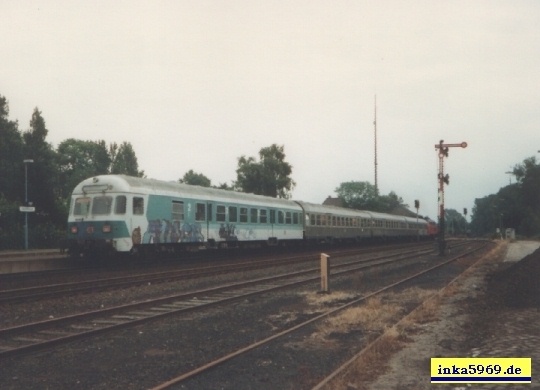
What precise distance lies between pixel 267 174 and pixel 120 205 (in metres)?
59.5

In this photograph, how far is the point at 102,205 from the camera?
70.1 ft

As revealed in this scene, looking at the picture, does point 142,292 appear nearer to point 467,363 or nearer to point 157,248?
point 157,248

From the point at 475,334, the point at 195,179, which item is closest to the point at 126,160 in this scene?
the point at 195,179

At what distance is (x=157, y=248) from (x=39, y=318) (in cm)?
1135

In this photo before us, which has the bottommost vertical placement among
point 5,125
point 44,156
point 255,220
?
point 255,220

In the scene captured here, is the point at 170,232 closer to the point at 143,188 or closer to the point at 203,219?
the point at 143,188

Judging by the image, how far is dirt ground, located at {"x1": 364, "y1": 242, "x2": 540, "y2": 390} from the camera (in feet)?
21.7

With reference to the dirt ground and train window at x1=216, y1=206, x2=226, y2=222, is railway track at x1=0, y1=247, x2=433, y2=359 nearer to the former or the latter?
the dirt ground

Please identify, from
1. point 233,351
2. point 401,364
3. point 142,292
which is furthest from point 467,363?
point 142,292

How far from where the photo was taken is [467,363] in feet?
22.7

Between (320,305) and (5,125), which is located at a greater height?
(5,125)

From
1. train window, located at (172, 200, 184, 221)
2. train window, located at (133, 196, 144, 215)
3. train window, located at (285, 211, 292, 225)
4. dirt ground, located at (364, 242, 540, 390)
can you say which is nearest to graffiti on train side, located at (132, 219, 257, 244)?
train window, located at (172, 200, 184, 221)

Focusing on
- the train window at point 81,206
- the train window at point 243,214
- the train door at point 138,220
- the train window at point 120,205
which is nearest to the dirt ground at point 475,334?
the train door at point 138,220

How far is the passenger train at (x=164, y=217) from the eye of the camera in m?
21.0
